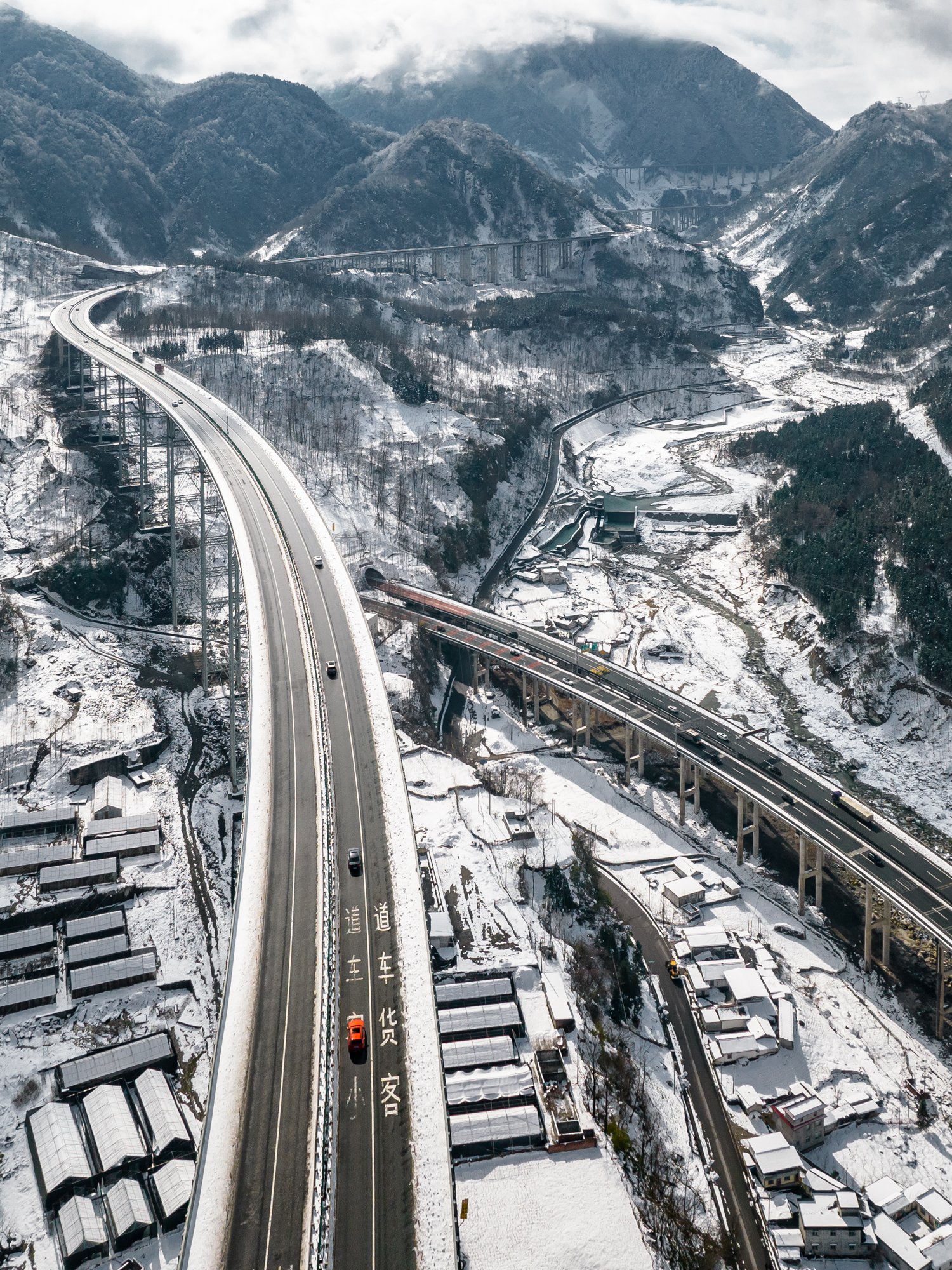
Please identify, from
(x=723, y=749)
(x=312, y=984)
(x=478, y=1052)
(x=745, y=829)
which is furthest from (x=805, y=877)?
(x=312, y=984)

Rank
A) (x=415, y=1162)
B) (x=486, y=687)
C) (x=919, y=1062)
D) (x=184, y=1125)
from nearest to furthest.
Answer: (x=415, y=1162) < (x=184, y=1125) < (x=919, y=1062) < (x=486, y=687)

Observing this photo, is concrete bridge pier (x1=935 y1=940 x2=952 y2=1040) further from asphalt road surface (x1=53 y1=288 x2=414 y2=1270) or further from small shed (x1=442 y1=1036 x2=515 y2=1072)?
asphalt road surface (x1=53 y1=288 x2=414 y2=1270)

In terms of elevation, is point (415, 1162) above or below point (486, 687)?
below

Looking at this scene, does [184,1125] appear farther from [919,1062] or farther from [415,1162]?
[919,1062]

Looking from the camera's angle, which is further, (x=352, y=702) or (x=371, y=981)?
(x=352, y=702)

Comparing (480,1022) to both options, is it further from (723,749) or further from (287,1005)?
(723,749)

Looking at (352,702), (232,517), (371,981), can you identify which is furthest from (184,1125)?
(232,517)

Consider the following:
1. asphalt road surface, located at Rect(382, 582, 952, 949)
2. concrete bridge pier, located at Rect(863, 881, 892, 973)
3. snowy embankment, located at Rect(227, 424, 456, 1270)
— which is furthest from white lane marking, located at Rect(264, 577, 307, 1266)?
concrete bridge pier, located at Rect(863, 881, 892, 973)

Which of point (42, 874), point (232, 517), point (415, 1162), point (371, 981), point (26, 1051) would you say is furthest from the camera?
point (232, 517)

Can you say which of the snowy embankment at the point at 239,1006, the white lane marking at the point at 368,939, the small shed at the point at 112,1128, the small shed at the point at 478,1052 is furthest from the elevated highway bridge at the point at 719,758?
the small shed at the point at 112,1128
